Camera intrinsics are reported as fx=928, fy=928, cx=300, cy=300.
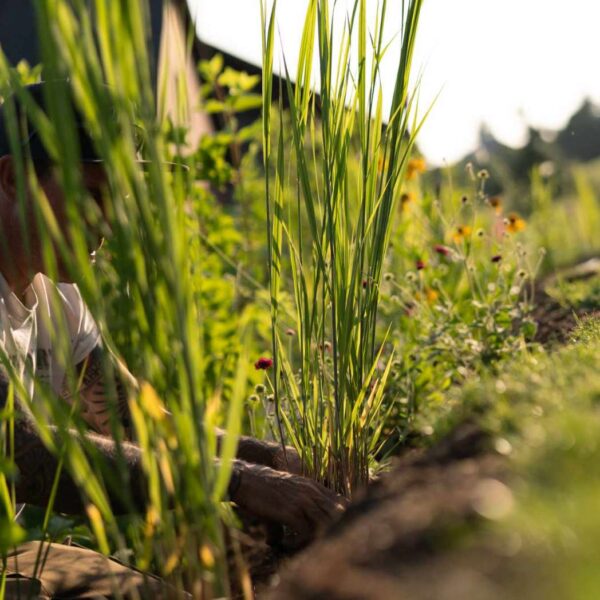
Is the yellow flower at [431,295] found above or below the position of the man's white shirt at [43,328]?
below

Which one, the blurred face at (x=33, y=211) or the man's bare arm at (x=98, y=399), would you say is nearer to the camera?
the blurred face at (x=33, y=211)

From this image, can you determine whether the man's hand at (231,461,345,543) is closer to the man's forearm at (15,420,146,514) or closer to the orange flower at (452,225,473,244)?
the man's forearm at (15,420,146,514)

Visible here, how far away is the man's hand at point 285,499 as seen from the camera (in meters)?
1.56

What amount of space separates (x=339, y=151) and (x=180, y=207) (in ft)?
2.07

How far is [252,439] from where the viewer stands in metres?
2.04

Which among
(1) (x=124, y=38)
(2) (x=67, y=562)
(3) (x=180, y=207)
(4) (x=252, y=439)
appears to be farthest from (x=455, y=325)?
(1) (x=124, y=38)

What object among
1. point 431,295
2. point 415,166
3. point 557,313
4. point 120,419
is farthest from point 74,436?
point 415,166

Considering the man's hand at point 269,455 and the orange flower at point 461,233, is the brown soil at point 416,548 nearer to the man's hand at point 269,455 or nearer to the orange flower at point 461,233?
the man's hand at point 269,455

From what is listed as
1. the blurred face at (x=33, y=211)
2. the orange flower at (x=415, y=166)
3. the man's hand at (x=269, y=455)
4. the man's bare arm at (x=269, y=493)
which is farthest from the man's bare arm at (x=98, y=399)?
→ the orange flower at (x=415, y=166)

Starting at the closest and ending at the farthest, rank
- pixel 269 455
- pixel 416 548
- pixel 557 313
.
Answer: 1. pixel 416 548
2. pixel 269 455
3. pixel 557 313

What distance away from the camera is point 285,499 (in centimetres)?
156

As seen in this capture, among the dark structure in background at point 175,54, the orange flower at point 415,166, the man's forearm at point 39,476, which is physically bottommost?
the man's forearm at point 39,476

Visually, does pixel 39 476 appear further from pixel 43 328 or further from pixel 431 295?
pixel 431 295

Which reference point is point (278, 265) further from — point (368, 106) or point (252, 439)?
point (252, 439)
